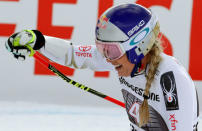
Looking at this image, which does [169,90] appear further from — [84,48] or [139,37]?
[84,48]

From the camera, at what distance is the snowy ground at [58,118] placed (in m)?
4.18

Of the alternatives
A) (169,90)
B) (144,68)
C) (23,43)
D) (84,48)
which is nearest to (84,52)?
(84,48)

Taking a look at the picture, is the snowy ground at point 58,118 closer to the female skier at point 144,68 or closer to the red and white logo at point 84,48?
the red and white logo at point 84,48

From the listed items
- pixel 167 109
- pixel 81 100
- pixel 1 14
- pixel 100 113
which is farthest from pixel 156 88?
pixel 1 14

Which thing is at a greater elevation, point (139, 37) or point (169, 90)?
point (139, 37)

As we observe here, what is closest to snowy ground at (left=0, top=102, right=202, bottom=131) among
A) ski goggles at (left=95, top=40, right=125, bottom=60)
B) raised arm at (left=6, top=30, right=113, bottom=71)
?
raised arm at (left=6, top=30, right=113, bottom=71)

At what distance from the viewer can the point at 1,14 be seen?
5.33 meters

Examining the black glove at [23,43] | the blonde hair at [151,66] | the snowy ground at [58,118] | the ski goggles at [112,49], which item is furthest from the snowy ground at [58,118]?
the ski goggles at [112,49]

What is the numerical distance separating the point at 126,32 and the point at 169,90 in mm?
365

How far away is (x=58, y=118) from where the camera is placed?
453cm

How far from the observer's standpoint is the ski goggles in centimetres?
202

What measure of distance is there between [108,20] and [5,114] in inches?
117

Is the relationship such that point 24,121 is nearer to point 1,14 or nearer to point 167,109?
point 1,14

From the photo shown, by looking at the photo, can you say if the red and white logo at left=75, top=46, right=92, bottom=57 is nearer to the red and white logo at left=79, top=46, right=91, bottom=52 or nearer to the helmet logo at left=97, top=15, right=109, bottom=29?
the red and white logo at left=79, top=46, right=91, bottom=52
